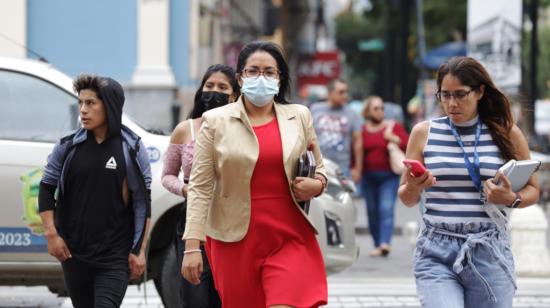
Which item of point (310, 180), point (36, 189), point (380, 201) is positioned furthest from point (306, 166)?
point (380, 201)

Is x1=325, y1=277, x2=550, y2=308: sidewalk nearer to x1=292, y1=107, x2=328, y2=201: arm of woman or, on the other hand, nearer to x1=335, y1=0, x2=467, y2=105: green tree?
x1=292, y1=107, x2=328, y2=201: arm of woman

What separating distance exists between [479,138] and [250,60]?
1.09 meters

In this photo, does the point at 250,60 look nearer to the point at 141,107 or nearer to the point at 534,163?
the point at 534,163

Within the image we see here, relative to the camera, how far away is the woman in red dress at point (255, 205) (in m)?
5.38

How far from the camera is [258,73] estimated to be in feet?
18.2

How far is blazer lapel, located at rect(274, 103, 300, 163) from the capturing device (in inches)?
212

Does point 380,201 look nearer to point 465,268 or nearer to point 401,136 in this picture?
point 401,136

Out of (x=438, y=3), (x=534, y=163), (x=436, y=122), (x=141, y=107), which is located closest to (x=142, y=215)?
(x=436, y=122)

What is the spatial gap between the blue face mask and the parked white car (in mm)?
2730

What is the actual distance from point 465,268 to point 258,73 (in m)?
1.26

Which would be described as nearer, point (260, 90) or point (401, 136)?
point (260, 90)

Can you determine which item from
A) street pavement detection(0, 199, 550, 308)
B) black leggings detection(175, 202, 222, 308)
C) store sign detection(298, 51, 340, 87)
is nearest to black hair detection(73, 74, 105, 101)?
black leggings detection(175, 202, 222, 308)

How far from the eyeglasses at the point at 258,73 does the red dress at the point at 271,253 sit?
21 cm

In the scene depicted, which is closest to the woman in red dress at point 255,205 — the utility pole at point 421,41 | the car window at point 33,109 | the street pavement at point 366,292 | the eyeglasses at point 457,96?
the eyeglasses at point 457,96
